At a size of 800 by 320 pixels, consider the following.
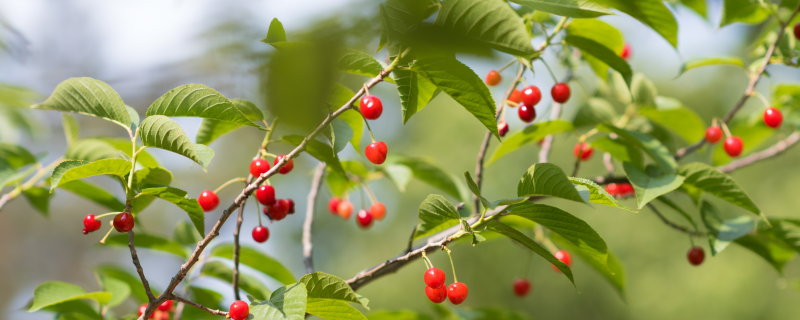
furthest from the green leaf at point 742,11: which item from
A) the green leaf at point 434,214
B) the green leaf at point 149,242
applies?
the green leaf at point 149,242

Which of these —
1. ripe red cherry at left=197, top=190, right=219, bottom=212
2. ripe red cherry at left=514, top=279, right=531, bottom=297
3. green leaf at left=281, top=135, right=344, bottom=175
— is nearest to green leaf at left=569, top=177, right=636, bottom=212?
green leaf at left=281, top=135, right=344, bottom=175

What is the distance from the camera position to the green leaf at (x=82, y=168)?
2.01 ft

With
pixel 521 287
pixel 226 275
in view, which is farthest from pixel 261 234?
pixel 521 287

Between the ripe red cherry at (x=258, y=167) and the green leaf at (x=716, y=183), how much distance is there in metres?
0.85

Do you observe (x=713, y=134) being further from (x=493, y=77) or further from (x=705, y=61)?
(x=493, y=77)

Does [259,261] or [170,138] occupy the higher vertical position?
[170,138]

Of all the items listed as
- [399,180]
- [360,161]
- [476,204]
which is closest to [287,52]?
[476,204]

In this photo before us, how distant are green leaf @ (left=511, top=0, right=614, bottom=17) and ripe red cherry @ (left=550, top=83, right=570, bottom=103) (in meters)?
0.55

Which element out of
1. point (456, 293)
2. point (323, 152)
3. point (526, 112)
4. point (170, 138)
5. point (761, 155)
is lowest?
point (761, 155)

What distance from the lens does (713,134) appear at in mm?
1271

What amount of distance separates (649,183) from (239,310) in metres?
0.83

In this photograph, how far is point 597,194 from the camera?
66 cm

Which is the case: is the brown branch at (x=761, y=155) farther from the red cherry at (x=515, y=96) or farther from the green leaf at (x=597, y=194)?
the green leaf at (x=597, y=194)

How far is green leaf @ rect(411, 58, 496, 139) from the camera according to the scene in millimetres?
545
